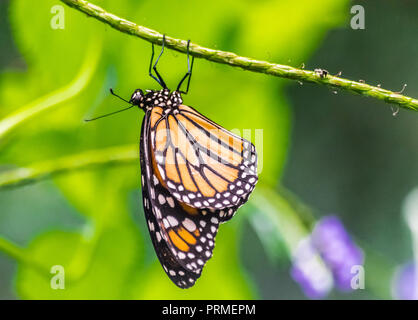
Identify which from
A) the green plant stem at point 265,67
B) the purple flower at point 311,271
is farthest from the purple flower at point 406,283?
the green plant stem at point 265,67

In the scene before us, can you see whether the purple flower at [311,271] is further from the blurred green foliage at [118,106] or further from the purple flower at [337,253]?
the blurred green foliage at [118,106]

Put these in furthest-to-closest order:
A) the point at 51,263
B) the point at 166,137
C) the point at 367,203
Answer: the point at 367,203, the point at 51,263, the point at 166,137

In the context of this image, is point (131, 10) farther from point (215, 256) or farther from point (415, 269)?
point (415, 269)

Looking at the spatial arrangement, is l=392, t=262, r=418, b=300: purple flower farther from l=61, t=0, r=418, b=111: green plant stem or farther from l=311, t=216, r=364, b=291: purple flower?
l=61, t=0, r=418, b=111: green plant stem

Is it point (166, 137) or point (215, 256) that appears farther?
point (215, 256)

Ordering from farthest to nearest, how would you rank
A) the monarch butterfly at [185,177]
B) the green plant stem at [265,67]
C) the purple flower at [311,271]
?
the purple flower at [311,271]
the monarch butterfly at [185,177]
the green plant stem at [265,67]
